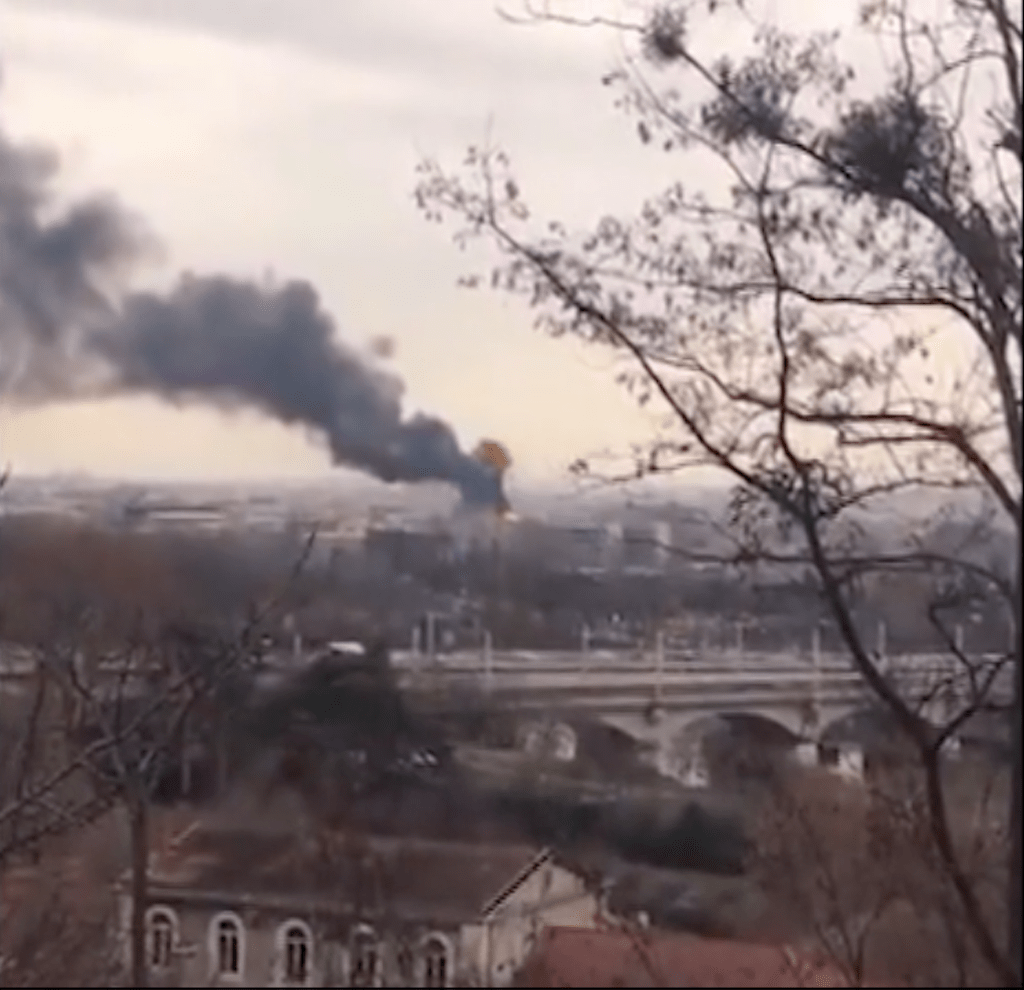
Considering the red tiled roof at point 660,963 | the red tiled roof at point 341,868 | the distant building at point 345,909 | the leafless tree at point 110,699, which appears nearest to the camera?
the red tiled roof at point 660,963

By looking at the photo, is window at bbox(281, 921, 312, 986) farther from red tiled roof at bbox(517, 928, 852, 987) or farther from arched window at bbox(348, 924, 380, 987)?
red tiled roof at bbox(517, 928, 852, 987)

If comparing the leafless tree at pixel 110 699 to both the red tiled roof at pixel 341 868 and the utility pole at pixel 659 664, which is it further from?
the utility pole at pixel 659 664

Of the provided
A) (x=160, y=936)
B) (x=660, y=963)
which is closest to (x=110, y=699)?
(x=160, y=936)

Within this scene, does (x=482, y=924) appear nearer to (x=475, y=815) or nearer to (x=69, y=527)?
(x=475, y=815)

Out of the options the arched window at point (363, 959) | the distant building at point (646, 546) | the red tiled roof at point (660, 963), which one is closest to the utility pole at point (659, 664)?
the distant building at point (646, 546)

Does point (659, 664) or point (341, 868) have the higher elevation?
point (659, 664)

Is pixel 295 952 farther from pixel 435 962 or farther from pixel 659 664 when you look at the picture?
pixel 659 664

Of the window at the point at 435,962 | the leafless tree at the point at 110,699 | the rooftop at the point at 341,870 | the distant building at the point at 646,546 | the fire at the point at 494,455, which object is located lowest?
the window at the point at 435,962

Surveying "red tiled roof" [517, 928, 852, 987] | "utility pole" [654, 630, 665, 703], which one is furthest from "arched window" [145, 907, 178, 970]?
"utility pole" [654, 630, 665, 703]
